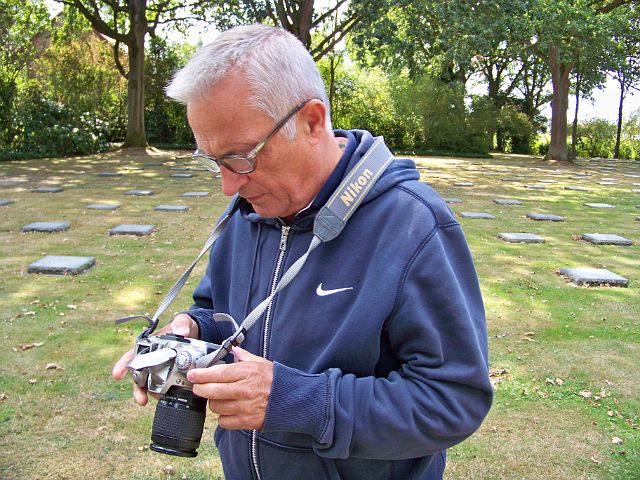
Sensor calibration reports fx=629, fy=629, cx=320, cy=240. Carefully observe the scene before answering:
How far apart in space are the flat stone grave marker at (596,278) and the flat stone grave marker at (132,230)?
4.99 meters

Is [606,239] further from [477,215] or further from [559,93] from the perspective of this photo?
[559,93]

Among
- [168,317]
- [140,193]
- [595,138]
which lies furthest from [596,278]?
[595,138]

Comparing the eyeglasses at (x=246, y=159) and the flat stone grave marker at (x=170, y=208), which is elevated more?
the eyeglasses at (x=246, y=159)

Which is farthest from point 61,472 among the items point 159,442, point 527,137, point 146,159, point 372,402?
point 527,137

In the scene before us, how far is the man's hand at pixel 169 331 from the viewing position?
5.05 feet

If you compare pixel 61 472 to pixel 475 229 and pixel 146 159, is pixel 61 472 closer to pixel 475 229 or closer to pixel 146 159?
pixel 475 229

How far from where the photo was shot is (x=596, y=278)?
6184 mm

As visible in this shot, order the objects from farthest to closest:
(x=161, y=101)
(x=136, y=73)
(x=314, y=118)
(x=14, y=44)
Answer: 1. (x=161, y=101)
2. (x=136, y=73)
3. (x=14, y=44)
4. (x=314, y=118)

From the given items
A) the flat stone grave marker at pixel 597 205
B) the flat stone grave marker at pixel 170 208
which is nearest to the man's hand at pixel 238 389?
the flat stone grave marker at pixel 170 208

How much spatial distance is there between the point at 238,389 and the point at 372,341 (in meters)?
0.31

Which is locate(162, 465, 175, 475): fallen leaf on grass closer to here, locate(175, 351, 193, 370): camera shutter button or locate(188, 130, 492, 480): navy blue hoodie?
locate(188, 130, 492, 480): navy blue hoodie

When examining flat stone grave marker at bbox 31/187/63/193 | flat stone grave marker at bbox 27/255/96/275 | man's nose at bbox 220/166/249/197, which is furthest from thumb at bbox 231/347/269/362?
flat stone grave marker at bbox 31/187/63/193

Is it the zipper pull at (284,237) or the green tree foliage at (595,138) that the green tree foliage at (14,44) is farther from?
the green tree foliage at (595,138)

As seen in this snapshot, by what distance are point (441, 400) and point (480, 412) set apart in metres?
0.11
